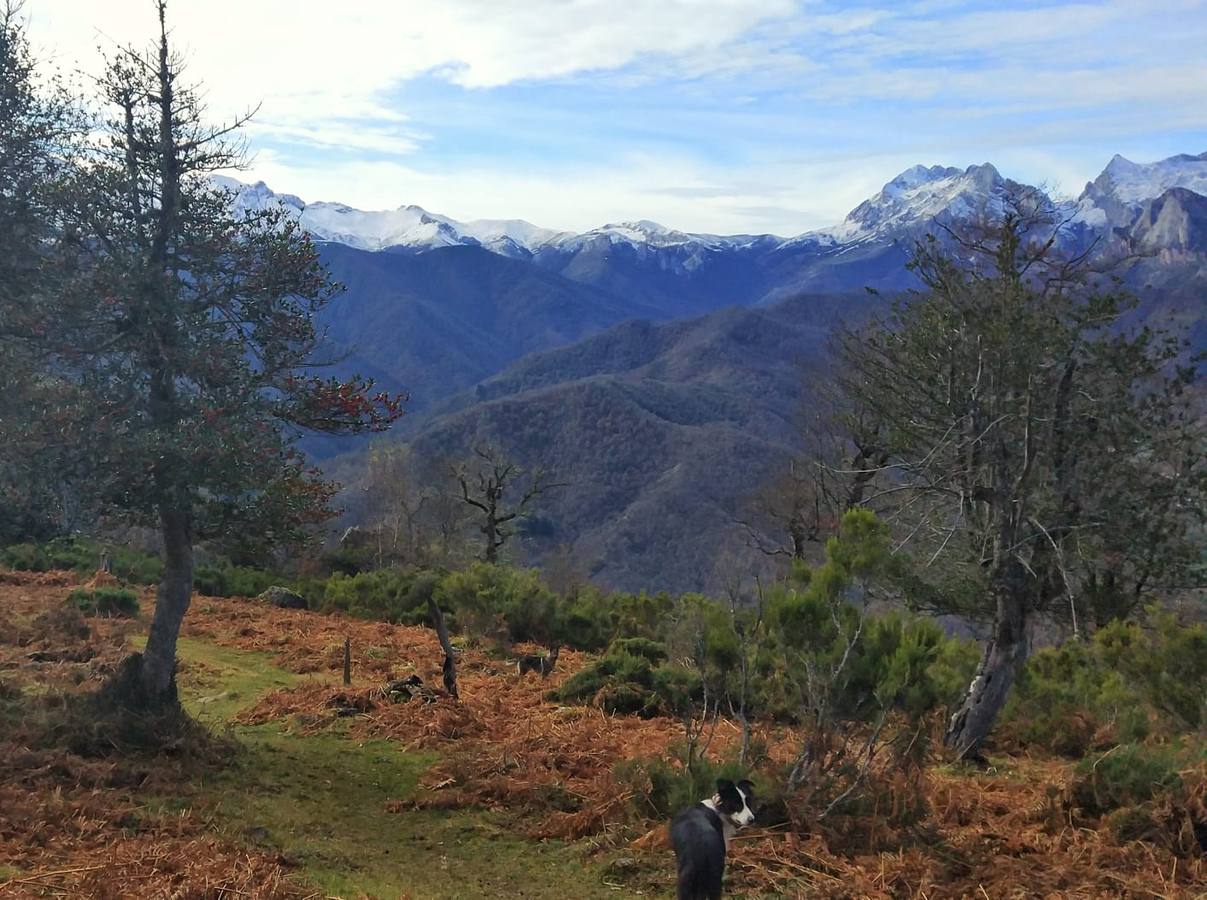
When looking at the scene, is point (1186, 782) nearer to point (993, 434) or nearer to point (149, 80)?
point (993, 434)

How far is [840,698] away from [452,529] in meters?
34.3

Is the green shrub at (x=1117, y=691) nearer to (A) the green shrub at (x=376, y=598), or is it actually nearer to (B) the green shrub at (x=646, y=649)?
(B) the green shrub at (x=646, y=649)

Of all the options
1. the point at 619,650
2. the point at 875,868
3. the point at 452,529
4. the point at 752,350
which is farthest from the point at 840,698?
the point at 752,350

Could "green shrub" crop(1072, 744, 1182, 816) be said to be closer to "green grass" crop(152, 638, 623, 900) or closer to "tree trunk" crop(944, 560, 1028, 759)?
"tree trunk" crop(944, 560, 1028, 759)

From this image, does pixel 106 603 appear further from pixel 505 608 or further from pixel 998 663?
pixel 998 663

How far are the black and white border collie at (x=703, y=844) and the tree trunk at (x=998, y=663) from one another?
517 centimetres

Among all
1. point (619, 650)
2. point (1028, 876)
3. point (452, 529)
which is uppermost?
point (1028, 876)

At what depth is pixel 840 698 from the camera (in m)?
7.65

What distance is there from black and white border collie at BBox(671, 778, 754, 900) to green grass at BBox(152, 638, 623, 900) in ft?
4.97

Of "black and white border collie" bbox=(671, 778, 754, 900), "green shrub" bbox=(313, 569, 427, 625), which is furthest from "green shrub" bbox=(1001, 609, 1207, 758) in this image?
"green shrub" bbox=(313, 569, 427, 625)

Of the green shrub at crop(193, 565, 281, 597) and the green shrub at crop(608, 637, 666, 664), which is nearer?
the green shrub at crop(608, 637, 666, 664)

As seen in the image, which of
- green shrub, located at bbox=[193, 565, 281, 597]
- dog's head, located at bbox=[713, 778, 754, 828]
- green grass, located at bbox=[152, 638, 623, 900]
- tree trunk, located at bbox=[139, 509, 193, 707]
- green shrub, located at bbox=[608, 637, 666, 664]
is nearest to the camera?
dog's head, located at bbox=[713, 778, 754, 828]

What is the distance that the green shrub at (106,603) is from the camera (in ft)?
54.9

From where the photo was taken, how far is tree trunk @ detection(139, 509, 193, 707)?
371 inches
